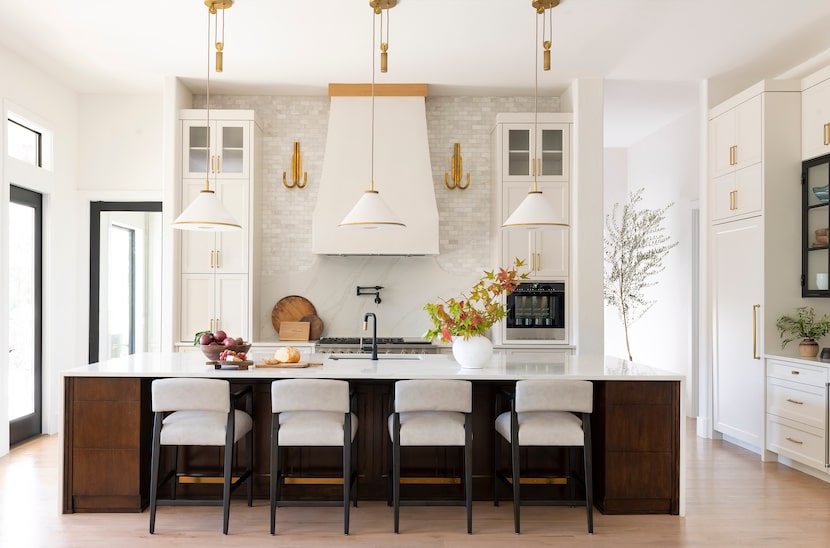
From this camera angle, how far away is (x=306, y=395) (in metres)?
3.76

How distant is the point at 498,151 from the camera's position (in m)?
6.43

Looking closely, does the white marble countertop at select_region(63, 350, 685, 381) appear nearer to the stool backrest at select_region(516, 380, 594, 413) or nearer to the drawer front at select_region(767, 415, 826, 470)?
the stool backrest at select_region(516, 380, 594, 413)

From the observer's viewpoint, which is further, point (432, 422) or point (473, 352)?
point (473, 352)

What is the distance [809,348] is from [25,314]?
6.48m

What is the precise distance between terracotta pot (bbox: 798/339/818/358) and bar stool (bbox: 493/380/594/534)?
2.31 meters

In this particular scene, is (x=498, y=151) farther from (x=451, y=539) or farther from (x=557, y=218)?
(x=451, y=539)

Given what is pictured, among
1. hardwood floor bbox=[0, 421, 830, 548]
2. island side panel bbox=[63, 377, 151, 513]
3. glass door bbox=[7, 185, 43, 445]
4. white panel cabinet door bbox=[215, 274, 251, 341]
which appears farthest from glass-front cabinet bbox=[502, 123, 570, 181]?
glass door bbox=[7, 185, 43, 445]

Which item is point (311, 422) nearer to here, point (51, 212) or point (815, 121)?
point (51, 212)

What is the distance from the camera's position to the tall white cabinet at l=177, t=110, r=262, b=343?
20.8 ft

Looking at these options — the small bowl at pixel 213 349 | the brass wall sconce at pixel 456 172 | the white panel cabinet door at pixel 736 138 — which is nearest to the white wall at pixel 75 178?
the small bowl at pixel 213 349

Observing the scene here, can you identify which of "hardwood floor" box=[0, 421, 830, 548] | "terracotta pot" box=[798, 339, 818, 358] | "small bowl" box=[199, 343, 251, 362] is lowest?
"hardwood floor" box=[0, 421, 830, 548]

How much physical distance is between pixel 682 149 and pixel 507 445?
457 cm

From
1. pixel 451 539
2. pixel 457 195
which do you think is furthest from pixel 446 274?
pixel 451 539

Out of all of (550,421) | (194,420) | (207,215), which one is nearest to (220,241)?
(207,215)
